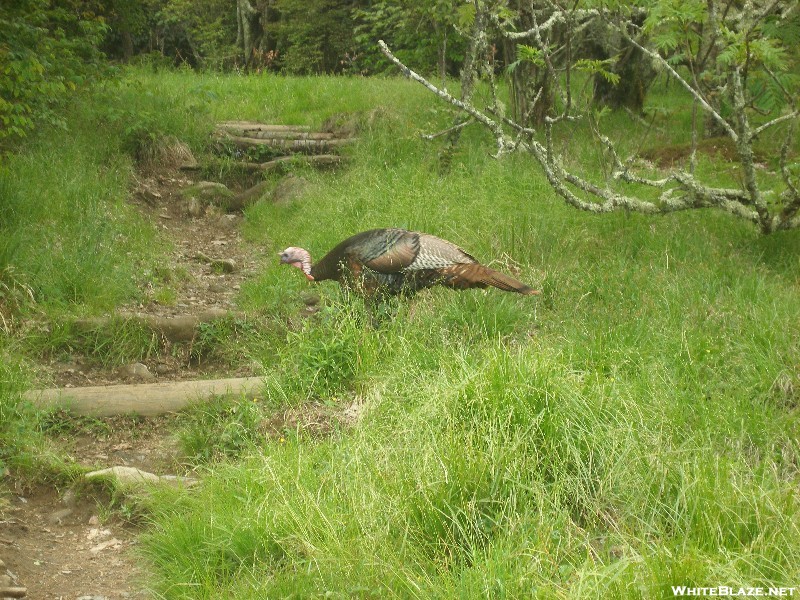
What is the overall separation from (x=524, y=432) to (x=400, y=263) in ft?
8.28

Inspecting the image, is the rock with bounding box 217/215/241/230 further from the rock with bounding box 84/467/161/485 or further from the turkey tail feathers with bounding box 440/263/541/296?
the rock with bounding box 84/467/161/485

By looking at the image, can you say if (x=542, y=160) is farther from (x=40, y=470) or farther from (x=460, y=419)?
(x=40, y=470)

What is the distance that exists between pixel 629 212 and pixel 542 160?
1019 millimetres

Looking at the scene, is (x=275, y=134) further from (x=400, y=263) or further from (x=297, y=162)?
(x=400, y=263)

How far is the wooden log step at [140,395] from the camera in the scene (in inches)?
234

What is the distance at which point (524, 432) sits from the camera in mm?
3990

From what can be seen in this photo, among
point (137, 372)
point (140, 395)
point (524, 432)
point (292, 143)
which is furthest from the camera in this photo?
point (292, 143)

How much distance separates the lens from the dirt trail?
4246 mm

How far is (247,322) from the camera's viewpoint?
7223 millimetres

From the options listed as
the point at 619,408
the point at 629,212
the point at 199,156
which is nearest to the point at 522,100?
the point at 629,212

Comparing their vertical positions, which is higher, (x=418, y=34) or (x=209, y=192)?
(x=418, y=34)

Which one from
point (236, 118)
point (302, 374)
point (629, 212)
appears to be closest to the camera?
point (302, 374)

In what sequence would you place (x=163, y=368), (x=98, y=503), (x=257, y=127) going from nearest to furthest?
1. (x=98, y=503)
2. (x=163, y=368)
3. (x=257, y=127)

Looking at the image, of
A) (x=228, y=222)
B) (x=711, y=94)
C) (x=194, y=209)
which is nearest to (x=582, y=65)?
(x=711, y=94)
